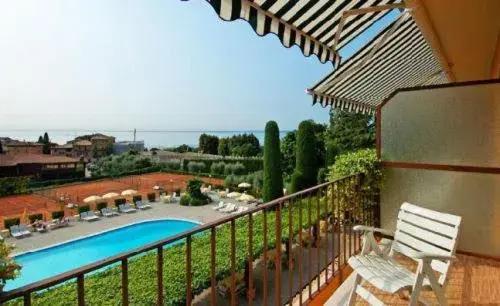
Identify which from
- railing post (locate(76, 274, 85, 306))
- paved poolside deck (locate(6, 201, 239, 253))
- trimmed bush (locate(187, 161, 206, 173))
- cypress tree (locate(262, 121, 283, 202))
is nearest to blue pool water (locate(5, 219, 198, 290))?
paved poolside deck (locate(6, 201, 239, 253))

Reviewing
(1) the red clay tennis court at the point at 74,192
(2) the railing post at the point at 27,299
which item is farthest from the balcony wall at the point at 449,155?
(1) the red clay tennis court at the point at 74,192

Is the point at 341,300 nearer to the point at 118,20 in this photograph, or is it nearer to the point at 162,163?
the point at 118,20

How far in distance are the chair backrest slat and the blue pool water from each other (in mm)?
12133

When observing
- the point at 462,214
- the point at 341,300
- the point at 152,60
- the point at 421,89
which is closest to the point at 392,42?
the point at 421,89

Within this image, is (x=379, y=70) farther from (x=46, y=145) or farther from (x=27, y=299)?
(x=46, y=145)

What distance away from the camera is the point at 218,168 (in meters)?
34.2

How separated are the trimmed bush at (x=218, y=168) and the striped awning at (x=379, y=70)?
26817 millimetres

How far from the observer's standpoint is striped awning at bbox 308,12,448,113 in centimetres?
479

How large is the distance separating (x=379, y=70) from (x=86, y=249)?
15.4 metres

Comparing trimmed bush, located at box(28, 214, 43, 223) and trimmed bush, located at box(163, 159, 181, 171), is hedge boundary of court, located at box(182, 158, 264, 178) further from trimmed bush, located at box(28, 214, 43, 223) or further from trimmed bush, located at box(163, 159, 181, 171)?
trimmed bush, located at box(28, 214, 43, 223)

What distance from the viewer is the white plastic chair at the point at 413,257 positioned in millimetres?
2410

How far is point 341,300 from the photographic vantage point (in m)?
3.35

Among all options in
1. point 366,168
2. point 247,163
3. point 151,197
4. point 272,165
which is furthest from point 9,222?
point 247,163

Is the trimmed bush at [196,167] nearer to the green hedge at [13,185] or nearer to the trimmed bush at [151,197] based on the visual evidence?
the trimmed bush at [151,197]
